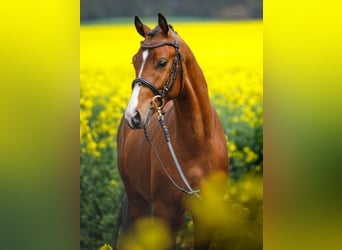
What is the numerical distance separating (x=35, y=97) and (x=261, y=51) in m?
1.41

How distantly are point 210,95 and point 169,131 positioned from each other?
31 cm

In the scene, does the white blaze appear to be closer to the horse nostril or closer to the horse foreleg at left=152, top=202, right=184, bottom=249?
the horse nostril

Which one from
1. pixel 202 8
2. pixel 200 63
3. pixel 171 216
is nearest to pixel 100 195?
pixel 171 216

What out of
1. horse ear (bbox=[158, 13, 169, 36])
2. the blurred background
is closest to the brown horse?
horse ear (bbox=[158, 13, 169, 36])

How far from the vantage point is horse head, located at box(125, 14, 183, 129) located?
11.8 ft

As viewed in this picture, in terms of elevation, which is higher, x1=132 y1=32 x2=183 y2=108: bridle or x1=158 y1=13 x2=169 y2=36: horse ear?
x1=158 y1=13 x2=169 y2=36: horse ear

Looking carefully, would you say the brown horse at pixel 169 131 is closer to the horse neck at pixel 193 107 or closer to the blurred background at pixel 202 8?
the horse neck at pixel 193 107

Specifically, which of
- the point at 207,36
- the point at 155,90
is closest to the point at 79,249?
the point at 155,90

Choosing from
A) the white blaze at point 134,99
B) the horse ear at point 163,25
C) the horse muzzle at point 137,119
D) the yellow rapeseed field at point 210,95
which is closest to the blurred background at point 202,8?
the yellow rapeseed field at point 210,95

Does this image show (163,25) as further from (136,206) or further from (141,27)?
(136,206)

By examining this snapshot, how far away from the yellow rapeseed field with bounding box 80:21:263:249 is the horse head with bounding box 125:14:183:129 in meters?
0.16

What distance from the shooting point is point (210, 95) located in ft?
12.5

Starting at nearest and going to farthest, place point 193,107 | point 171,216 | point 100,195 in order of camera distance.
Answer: point 193,107, point 171,216, point 100,195

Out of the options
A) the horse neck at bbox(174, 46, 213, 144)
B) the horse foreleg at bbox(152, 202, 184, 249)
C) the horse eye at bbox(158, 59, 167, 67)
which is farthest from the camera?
the horse foreleg at bbox(152, 202, 184, 249)
